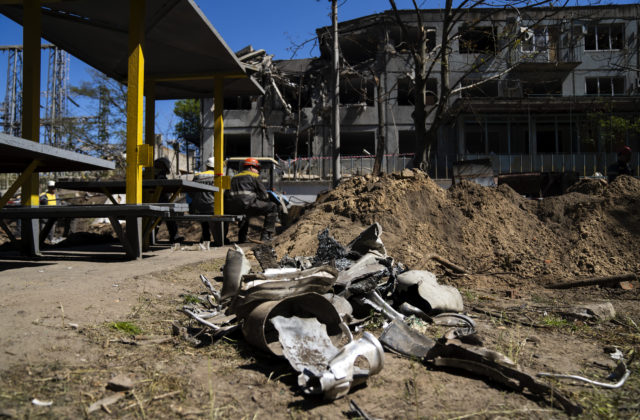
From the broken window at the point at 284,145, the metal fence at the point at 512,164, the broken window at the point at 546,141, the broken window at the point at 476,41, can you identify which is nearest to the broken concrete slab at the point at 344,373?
the broken window at the point at 476,41

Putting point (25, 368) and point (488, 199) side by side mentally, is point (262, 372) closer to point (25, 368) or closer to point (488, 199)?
point (25, 368)

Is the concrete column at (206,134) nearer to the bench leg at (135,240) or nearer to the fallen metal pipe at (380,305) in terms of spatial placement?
the bench leg at (135,240)

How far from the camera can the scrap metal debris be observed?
78.7 inches

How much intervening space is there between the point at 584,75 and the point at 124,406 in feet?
101

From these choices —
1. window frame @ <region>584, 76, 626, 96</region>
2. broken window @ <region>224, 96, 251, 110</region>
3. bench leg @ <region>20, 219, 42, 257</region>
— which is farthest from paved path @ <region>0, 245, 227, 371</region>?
window frame @ <region>584, 76, 626, 96</region>

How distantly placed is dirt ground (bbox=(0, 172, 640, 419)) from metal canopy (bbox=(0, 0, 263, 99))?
10.8 ft

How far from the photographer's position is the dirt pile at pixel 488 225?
18.7 ft

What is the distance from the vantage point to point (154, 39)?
6797 mm

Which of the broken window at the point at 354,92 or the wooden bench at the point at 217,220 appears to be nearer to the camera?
the wooden bench at the point at 217,220

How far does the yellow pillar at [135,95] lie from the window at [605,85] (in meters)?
28.6

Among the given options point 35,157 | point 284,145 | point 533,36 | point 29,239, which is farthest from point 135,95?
point 284,145

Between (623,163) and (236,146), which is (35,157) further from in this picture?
(236,146)

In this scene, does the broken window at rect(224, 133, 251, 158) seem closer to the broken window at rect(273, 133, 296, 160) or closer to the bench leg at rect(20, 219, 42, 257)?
the broken window at rect(273, 133, 296, 160)

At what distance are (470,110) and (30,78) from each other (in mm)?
21205
